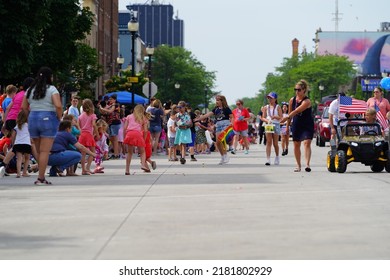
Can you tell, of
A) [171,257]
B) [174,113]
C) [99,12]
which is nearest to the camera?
[171,257]

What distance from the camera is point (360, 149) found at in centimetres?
2305

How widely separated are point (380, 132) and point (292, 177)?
268 centimetres

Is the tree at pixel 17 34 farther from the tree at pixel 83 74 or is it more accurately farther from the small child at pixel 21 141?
the tree at pixel 83 74

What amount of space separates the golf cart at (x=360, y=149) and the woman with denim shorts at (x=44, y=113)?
594cm

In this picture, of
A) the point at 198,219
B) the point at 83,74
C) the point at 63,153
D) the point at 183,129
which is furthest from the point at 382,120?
the point at 83,74

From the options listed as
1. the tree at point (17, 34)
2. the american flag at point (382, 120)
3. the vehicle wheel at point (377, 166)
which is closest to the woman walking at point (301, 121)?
the vehicle wheel at point (377, 166)

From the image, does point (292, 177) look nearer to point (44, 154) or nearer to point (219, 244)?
point (44, 154)

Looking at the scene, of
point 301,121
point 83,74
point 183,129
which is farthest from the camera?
point 83,74

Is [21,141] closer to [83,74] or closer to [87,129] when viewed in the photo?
[87,129]

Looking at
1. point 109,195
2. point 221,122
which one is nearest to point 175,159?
point 221,122

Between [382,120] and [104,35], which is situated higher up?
[104,35]

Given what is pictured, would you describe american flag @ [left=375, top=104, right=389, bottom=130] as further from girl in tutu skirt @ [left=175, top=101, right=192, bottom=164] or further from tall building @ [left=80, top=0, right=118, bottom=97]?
tall building @ [left=80, top=0, right=118, bottom=97]

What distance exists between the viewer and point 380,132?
23594mm

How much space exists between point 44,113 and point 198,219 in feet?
25.2
